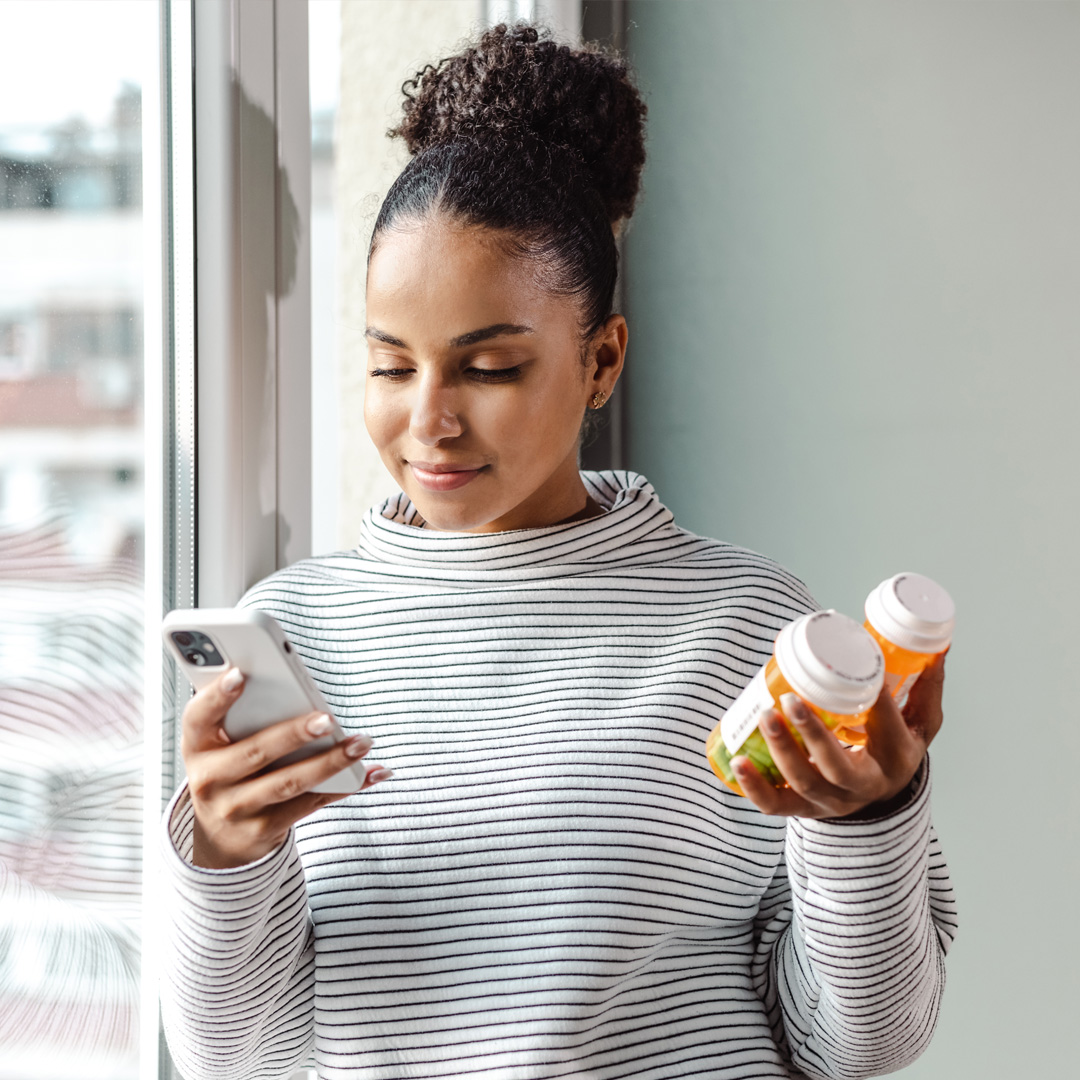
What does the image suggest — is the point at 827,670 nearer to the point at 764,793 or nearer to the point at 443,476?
the point at 764,793

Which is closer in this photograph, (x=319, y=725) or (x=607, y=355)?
Result: (x=319, y=725)

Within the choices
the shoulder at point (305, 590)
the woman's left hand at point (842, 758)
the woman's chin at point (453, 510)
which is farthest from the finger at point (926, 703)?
the shoulder at point (305, 590)

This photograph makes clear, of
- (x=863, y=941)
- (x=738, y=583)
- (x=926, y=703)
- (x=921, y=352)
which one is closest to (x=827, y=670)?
(x=926, y=703)

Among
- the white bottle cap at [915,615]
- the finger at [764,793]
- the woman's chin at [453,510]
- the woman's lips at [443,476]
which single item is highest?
the woman's lips at [443,476]

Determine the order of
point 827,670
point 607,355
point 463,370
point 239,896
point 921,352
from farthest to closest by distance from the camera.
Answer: point 921,352 → point 607,355 → point 463,370 → point 239,896 → point 827,670

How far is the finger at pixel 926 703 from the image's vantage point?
594 millimetres

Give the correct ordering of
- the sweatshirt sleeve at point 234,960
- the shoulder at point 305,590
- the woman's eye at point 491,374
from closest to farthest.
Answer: the sweatshirt sleeve at point 234,960, the woman's eye at point 491,374, the shoulder at point 305,590

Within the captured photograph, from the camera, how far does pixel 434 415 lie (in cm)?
73

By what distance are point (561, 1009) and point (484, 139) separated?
615 mm

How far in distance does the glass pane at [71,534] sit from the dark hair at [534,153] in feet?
0.71

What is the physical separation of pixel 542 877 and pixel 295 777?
0.77 ft

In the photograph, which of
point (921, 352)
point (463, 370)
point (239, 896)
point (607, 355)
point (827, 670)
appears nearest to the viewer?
point (827, 670)

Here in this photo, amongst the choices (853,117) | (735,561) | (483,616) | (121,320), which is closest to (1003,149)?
(853,117)

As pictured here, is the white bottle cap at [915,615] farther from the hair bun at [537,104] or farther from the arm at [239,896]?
the hair bun at [537,104]
